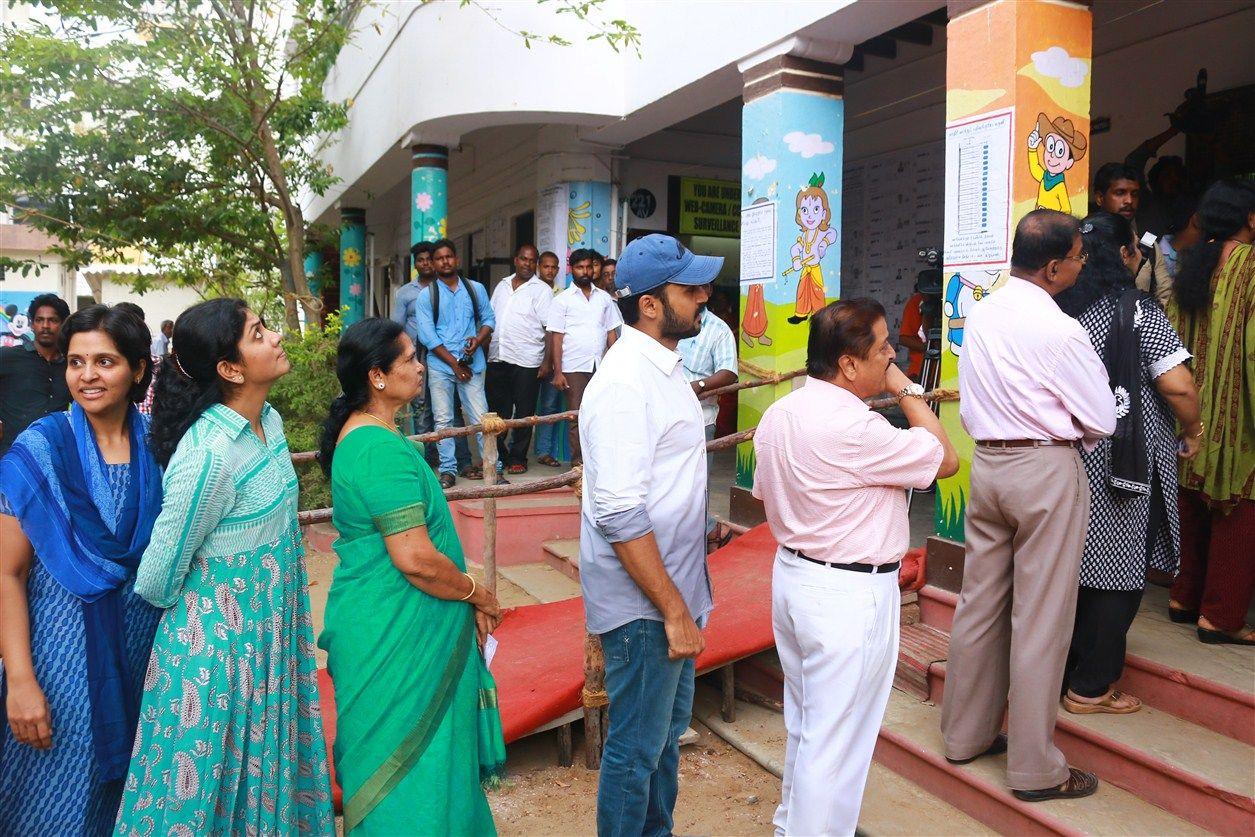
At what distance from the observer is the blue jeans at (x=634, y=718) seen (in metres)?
2.48

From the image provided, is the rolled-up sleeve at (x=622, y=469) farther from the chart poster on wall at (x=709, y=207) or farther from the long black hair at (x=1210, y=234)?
the chart poster on wall at (x=709, y=207)

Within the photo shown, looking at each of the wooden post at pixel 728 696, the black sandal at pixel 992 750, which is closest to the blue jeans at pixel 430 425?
the wooden post at pixel 728 696

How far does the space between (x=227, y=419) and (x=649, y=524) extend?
1054 millimetres

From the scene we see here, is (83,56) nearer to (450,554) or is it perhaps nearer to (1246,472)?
(450,554)

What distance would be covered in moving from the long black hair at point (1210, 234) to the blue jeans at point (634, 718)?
2.77 m

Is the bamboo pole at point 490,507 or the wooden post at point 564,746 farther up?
the bamboo pole at point 490,507

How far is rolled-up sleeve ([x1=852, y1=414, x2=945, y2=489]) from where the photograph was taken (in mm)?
2498

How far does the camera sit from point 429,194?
30.6 feet

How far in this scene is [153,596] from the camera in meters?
2.22

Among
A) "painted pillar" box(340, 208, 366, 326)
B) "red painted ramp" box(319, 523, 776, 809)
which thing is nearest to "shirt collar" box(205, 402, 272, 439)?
"red painted ramp" box(319, 523, 776, 809)

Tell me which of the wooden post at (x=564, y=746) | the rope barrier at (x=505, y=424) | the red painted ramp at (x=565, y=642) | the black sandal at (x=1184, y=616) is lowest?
the wooden post at (x=564, y=746)

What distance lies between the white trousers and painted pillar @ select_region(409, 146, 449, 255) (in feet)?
24.1

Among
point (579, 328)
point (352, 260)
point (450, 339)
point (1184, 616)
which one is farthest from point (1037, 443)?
point (352, 260)

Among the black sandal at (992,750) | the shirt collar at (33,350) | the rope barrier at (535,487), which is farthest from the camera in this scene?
the shirt collar at (33,350)
